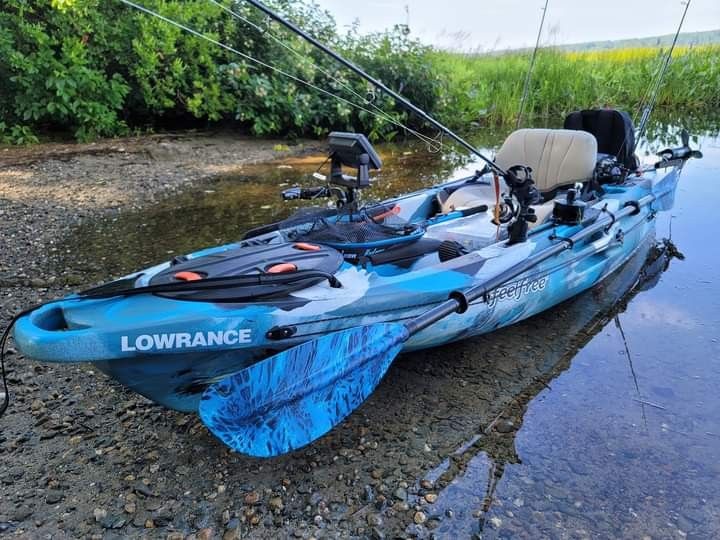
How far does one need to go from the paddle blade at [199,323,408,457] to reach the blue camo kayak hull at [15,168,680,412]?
20 cm

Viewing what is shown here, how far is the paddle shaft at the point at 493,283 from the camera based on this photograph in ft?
8.58

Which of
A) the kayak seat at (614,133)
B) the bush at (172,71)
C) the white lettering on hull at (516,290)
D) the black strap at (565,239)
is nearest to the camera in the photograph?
the white lettering on hull at (516,290)

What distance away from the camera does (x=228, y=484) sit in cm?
258

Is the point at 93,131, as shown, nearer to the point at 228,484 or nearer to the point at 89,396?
the point at 89,396

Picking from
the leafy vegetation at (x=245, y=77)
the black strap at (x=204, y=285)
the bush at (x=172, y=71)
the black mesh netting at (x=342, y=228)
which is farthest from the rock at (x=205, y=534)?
the bush at (x=172, y=71)

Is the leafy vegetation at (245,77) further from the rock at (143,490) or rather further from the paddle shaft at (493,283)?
the rock at (143,490)

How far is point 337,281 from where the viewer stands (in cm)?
288

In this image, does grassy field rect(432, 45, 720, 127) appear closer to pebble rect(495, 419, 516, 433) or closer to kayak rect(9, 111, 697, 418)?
kayak rect(9, 111, 697, 418)

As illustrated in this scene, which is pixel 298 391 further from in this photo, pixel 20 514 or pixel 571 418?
pixel 571 418

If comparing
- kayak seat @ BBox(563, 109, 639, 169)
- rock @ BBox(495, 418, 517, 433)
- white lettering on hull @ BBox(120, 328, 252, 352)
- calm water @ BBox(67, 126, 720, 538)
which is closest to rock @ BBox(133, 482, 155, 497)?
white lettering on hull @ BBox(120, 328, 252, 352)

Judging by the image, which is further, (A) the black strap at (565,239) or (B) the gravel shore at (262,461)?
(A) the black strap at (565,239)

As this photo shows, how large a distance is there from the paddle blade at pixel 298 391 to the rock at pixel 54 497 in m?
0.80

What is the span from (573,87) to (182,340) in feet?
43.5

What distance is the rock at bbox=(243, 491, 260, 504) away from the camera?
8.16ft
